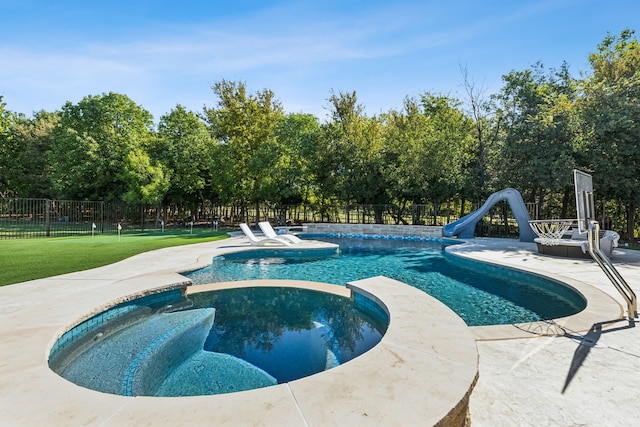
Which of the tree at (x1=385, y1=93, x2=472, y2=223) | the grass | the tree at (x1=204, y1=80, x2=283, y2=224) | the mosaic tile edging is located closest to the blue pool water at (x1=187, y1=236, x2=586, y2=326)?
the mosaic tile edging

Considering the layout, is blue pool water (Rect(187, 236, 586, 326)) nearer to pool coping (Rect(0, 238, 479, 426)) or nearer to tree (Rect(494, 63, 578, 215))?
pool coping (Rect(0, 238, 479, 426))

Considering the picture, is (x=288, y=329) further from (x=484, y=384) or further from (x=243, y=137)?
(x=243, y=137)

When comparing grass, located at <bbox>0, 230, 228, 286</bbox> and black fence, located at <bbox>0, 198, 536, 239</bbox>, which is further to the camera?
black fence, located at <bbox>0, 198, 536, 239</bbox>

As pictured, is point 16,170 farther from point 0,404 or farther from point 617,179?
point 617,179

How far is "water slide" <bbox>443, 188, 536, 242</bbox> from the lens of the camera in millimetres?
13539

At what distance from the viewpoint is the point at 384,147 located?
68.5ft

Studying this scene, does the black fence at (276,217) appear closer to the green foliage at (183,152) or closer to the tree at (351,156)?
the tree at (351,156)

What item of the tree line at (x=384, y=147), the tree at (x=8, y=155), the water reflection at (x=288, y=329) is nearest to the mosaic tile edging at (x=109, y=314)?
the water reflection at (x=288, y=329)

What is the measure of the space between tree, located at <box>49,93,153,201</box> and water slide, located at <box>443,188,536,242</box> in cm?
2391

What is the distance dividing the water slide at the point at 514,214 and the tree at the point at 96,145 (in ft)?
78.5

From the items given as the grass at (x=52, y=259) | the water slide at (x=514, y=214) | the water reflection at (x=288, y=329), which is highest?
the water slide at (x=514, y=214)

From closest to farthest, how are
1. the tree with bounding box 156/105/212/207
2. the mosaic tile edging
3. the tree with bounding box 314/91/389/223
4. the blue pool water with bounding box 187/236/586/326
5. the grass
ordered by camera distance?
1. the mosaic tile edging
2. the blue pool water with bounding box 187/236/586/326
3. the grass
4. the tree with bounding box 314/91/389/223
5. the tree with bounding box 156/105/212/207

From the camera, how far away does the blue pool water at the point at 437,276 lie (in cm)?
561

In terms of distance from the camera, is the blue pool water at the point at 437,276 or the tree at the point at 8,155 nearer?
the blue pool water at the point at 437,276
